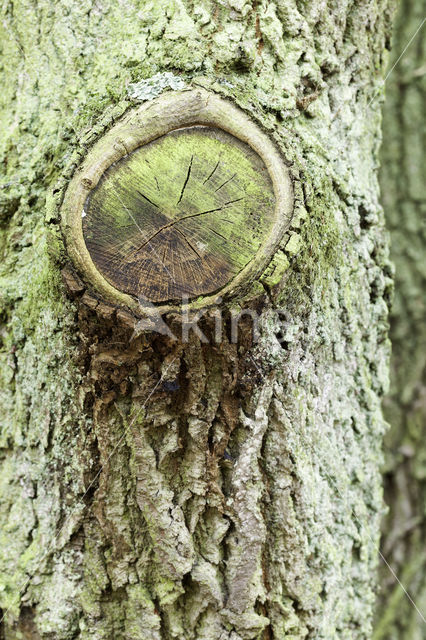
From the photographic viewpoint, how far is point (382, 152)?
2.88m

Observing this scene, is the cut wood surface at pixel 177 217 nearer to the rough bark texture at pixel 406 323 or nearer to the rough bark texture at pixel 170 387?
the rough bark texture at pixel 170 387

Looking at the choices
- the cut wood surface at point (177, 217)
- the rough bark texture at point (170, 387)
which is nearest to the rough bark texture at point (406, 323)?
the rough bark texture at point (170, 387)

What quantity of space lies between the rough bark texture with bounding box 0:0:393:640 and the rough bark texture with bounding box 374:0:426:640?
4.35 feet

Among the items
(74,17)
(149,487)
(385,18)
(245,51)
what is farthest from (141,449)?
(385,18)

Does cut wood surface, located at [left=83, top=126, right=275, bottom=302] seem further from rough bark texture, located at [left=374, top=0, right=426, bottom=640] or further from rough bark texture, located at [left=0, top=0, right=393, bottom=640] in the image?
rough bark texture, located at [left=374, top=0, right=426, bottom=640]

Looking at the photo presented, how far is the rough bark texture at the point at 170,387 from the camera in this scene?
129 centimetres

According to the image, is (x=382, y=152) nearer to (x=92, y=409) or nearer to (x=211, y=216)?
(x=211, y=216)

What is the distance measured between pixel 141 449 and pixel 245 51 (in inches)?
37.3

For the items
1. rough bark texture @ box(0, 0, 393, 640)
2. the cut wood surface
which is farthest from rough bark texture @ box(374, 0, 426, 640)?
the cut wood surface

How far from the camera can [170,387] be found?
1281 mm

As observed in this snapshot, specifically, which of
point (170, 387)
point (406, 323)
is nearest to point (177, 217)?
point (170, 387)

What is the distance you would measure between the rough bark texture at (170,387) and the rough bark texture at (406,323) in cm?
133

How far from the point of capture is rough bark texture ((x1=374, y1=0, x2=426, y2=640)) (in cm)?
268

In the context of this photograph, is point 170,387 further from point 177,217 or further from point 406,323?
point 406,323
